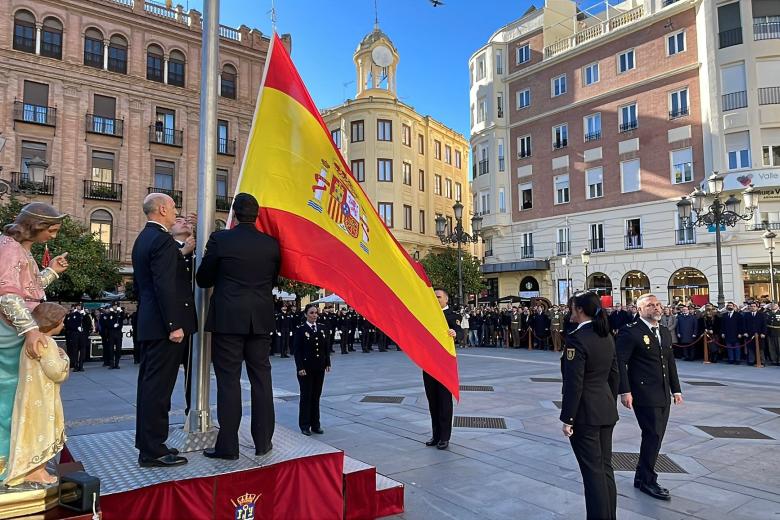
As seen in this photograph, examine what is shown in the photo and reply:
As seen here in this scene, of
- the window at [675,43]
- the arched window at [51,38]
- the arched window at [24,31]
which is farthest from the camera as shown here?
the window at [675,43]

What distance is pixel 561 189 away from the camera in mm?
36750

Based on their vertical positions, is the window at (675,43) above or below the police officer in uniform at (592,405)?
above

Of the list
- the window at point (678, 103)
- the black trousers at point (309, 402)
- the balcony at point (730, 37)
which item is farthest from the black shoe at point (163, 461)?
the balcony at point (730, 37)

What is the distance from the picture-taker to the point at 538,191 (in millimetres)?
37969

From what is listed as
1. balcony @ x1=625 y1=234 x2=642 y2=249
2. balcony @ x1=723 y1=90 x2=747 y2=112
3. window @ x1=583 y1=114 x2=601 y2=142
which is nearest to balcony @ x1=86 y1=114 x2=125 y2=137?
window @ x1=583 y1=114 x2=601 y2=142

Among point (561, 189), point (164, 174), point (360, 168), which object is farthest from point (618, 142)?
point (164, 174)

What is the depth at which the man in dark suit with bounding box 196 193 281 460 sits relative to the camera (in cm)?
397

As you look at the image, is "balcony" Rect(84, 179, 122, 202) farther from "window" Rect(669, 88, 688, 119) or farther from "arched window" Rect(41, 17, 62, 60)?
"window" Rect(669, 88, 688, 119)

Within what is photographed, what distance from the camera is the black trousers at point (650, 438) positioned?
4945 millimetres

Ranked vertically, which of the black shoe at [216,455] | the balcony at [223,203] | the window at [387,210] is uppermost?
the window at [387,210]

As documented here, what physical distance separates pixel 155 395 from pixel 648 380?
14.1 feet

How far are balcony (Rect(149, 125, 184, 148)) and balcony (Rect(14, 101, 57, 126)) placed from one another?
5.07 meters

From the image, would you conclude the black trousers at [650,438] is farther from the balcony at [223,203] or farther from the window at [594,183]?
the balcony at [223,203]

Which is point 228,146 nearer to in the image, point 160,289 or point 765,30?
point 765,30
